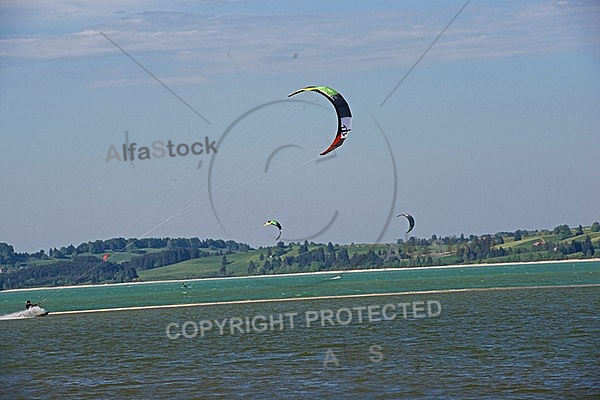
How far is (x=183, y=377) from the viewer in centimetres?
4625

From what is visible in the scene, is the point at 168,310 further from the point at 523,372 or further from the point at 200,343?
the point at 523,372

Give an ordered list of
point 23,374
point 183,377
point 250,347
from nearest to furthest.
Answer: point 183,377 < point 23,374 < point 250,347

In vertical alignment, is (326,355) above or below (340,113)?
below

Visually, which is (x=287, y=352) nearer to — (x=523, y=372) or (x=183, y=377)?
(x=183, y=377)

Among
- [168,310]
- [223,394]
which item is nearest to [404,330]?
[223,394]

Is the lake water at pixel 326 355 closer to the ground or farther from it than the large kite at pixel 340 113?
closer to the ground

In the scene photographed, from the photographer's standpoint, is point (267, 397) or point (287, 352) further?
point (287, 352)

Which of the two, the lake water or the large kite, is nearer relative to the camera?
the lake water

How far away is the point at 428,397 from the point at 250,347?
78.7ft

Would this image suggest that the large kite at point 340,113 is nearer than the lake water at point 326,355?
No

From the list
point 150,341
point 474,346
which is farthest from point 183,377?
point 150,341

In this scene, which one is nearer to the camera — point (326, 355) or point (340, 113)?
point (340, 113)

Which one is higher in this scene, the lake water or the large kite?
the large kite

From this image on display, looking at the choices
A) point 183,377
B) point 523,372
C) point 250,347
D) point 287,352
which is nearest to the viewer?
point 523,372
